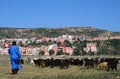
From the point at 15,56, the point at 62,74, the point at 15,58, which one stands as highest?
the point at 15,56

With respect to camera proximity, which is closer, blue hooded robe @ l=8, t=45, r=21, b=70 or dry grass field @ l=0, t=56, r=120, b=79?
dry grass field @ l=0, t=56, r=120, b=79

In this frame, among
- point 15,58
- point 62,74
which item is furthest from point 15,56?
point 62,74

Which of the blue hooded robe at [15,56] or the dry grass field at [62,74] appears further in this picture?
the blue hooded robe at [15,56]

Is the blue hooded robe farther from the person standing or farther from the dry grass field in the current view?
the dry grass field

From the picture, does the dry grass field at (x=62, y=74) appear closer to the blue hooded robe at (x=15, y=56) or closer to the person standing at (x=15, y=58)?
the person standing at (x=15, y=58)

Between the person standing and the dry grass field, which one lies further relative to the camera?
the person standing

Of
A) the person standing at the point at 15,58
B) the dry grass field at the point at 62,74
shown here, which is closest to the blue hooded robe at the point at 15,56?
the person standing at the point at 15,58

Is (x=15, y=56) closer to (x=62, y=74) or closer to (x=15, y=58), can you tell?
(x=15, y=58)

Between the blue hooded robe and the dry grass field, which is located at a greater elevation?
the blue hooded robe

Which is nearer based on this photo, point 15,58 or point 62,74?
point 15,58

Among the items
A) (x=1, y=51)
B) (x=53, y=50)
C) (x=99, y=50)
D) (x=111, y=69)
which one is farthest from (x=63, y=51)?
(x=111, y=69)

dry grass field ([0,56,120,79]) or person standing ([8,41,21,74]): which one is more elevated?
person standing ([8,41,21,74])

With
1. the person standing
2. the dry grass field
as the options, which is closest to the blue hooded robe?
the person standing

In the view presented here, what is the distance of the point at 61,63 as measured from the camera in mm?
34875
